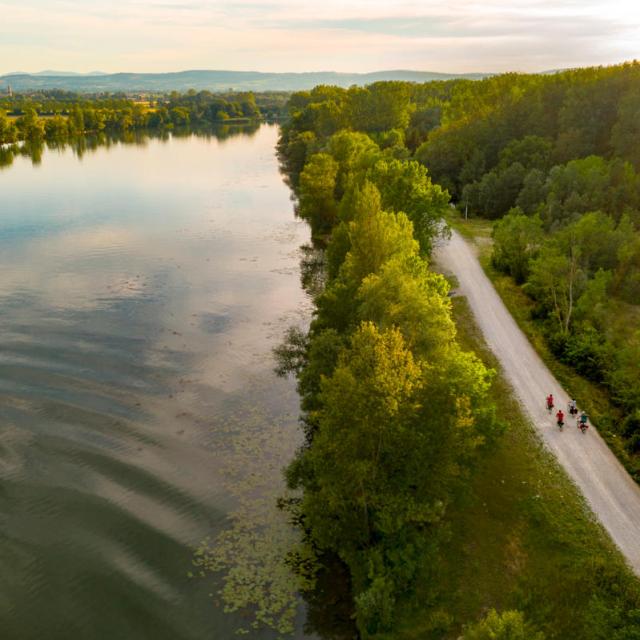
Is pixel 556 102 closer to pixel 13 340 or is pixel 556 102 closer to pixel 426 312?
pixel 426 312

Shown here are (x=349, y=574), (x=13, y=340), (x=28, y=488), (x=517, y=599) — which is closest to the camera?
(x=517, y=599)

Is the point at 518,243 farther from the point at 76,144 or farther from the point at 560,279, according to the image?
the point at 76,144

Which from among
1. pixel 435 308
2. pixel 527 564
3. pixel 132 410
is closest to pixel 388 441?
pixel 527 564

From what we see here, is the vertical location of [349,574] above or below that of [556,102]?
below

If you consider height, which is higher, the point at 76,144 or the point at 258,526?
the point at 76,144

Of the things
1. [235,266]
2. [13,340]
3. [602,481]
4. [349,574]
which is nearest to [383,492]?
[349,574]
